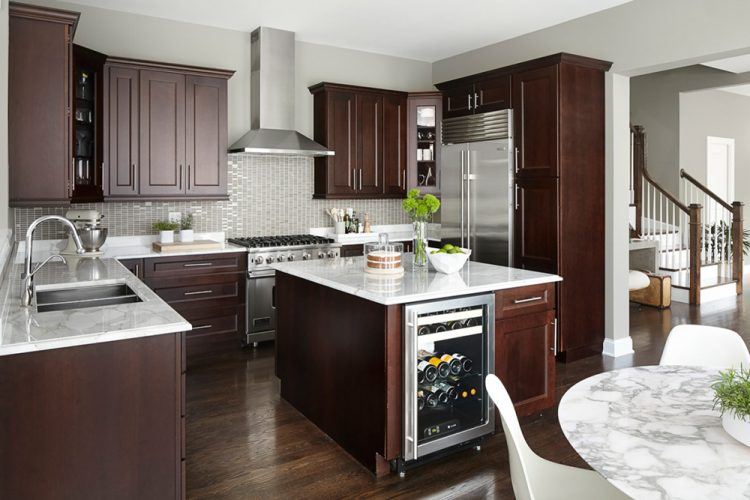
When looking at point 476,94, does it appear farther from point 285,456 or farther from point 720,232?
point 720,232

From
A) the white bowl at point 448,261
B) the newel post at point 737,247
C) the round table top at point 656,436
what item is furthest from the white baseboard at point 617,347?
the newel post at point 737,247

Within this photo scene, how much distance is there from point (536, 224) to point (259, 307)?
2534 millimetres

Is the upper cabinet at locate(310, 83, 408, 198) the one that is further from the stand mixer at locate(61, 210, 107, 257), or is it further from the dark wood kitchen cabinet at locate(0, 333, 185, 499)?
the dark wood kitchen cabinet at locate(0, 333, 185, 499)

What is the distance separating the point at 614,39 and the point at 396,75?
99.7 inches

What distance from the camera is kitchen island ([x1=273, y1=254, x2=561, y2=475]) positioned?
2746 mm

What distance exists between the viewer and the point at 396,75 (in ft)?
21.7

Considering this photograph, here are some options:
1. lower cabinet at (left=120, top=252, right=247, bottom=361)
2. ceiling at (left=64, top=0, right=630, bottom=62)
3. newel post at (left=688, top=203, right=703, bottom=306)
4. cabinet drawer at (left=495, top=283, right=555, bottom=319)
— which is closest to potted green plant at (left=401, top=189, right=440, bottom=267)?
cabinet drawer at (left=495, top=283, right=555, bottom=319)

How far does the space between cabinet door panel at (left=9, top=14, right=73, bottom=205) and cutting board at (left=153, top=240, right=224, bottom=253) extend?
3.53ft

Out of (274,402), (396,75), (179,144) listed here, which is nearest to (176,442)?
(274,402)

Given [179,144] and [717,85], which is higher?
[717,85]

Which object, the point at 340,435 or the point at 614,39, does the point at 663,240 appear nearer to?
the point at 614,39

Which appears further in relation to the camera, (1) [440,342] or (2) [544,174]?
(2) [544,174]

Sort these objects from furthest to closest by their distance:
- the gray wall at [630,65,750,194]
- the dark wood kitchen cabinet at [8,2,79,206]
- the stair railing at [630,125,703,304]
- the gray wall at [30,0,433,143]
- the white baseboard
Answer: the gray wall at [630,65,750,194]
the stair railing at [630,125,703,304]
the white baseboard
the gray wall at [30,0,433,143]
the dark wood kitchen cabinet at [8,2,79,206]

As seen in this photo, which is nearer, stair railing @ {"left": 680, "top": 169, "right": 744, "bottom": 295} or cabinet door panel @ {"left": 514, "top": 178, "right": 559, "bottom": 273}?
cabinet door panel @ {"left": 514, "top": 178, "right": 559, "bottom": 273}
